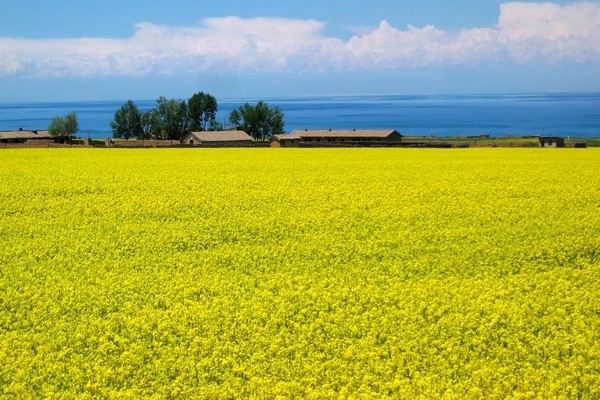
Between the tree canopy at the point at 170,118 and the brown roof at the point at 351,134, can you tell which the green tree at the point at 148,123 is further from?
the brown roof at the point at 351,134

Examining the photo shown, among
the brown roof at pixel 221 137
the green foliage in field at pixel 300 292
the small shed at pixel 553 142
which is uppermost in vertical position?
the brown roof at pixel 221 137

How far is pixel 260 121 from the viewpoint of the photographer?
13888cm

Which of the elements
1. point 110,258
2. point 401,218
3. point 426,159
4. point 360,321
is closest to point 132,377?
point 360,321

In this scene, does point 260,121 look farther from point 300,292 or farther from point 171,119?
point 300,292

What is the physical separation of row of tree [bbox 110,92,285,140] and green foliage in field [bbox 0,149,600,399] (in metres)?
116

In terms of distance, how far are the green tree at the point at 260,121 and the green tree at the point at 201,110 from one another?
939cm

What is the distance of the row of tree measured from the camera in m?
139

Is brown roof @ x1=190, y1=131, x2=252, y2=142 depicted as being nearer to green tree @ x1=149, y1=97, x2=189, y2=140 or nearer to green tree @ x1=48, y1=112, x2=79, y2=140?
green tree @ x1=149, y1=97, x2=189, y2=140

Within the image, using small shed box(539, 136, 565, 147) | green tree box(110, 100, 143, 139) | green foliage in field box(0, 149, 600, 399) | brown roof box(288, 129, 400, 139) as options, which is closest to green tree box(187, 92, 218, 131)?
green tree box(110, 100, 143, 139)

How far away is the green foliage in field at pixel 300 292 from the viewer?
29.7ft

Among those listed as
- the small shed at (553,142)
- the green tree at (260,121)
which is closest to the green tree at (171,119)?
the green tree at (260,121)

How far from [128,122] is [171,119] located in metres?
14.1

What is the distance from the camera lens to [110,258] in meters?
15.0

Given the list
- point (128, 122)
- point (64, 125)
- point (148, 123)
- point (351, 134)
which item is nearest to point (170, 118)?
point (148, 123)
